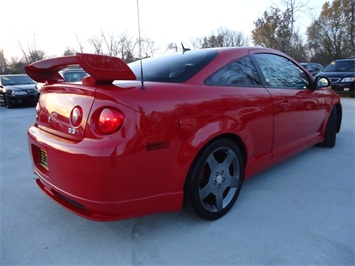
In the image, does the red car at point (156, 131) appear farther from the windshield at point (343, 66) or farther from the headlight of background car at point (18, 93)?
the windshield at point (343, 66)

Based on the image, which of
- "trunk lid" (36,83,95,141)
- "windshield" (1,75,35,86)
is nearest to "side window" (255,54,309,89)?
"trunk lid" (36,83,95,141)

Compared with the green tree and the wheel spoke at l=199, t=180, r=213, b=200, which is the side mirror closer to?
the wheel spoke at l=199, t=180, r=213, b=200

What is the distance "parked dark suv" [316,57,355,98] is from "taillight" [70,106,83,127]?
37.5ft

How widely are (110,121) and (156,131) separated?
0.97 feet

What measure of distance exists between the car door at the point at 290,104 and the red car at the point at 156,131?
0.10ft

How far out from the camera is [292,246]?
6.59 feet

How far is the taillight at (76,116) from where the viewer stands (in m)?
1.86

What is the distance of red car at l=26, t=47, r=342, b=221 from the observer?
1.77m

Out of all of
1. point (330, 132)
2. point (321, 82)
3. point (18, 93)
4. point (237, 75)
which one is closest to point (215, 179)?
point (237, 75)

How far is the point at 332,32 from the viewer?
35406mm

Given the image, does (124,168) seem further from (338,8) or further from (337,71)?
(338,8)

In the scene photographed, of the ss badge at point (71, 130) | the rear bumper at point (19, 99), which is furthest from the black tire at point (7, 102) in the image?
the ss badge at point (71, 130)

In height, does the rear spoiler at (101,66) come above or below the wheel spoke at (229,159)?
above

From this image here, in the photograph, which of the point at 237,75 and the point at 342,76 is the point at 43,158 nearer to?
the point at 237,75
